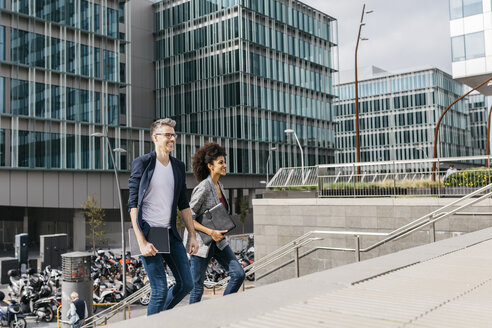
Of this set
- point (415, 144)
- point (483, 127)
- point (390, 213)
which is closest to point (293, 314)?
point (390, 213)

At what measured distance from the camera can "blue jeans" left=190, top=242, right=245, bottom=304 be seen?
516 centimetres

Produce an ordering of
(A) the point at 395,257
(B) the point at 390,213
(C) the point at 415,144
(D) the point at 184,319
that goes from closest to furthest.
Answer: (D) the point at 184,319
(A) the point at 395,257
(B) the point at 390,213
(C) the point at 415,144

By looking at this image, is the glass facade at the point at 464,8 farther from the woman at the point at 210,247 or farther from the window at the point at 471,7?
the woman at the point at 210,247

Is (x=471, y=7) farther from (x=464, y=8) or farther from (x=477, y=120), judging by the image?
(x=477, y=120)

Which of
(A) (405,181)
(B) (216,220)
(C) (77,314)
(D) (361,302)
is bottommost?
(C) (77,314)

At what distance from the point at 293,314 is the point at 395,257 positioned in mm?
3499

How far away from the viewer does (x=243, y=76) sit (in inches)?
2164

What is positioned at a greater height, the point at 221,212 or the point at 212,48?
the point at 212,48

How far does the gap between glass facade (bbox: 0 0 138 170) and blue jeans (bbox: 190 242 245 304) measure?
36.3 meters

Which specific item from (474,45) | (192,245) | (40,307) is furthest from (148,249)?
(474,45)

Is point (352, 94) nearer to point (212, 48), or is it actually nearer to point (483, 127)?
point (483, 127)

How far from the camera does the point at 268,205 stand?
2103cm

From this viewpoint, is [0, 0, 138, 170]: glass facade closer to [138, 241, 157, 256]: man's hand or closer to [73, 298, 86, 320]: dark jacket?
[73, 298, 86, 320]: dark jacket

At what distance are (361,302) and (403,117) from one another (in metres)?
91.7
